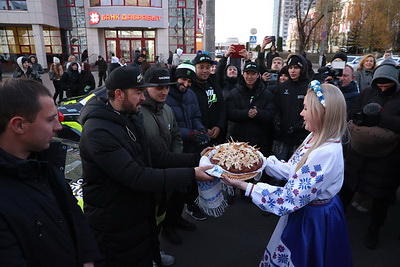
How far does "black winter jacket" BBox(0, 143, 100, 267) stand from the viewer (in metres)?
1.20

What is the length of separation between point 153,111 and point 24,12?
2605 cm

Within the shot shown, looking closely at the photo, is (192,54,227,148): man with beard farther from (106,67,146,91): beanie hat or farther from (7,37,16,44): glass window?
(7,37,16,44): glass window

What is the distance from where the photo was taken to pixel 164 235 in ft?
11.8

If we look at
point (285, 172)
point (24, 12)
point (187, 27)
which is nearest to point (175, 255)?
point (285, 172)

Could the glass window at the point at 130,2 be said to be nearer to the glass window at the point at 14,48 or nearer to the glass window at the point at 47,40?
the glass window at the point at 47,40

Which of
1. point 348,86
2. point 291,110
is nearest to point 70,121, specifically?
point 291,110

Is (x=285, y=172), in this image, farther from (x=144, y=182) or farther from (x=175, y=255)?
(x=175, y=255)

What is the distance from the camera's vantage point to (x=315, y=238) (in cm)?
204

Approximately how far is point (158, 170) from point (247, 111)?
2.55 meters

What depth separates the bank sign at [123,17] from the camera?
25.5 meters

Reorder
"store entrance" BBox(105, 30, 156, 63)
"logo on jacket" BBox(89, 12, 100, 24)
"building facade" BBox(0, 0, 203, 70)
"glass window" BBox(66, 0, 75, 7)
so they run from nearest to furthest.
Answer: "building facade" BBox(0, 0, 203, 70) → "logo on jacket" BBox(89, 12, 100, 24) → "glass window" BBox(66, 0, 75, 7) → "store entrance" BBox(105, 30, 156, 63)

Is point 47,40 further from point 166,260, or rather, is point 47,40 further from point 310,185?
point 310,185

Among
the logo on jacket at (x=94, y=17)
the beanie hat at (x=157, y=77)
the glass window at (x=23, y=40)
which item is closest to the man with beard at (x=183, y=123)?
the beanie hat at (x=157, y=77)

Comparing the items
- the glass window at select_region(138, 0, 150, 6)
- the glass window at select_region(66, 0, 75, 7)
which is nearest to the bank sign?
the glass window at select_region(138, 0, 150, 6)
